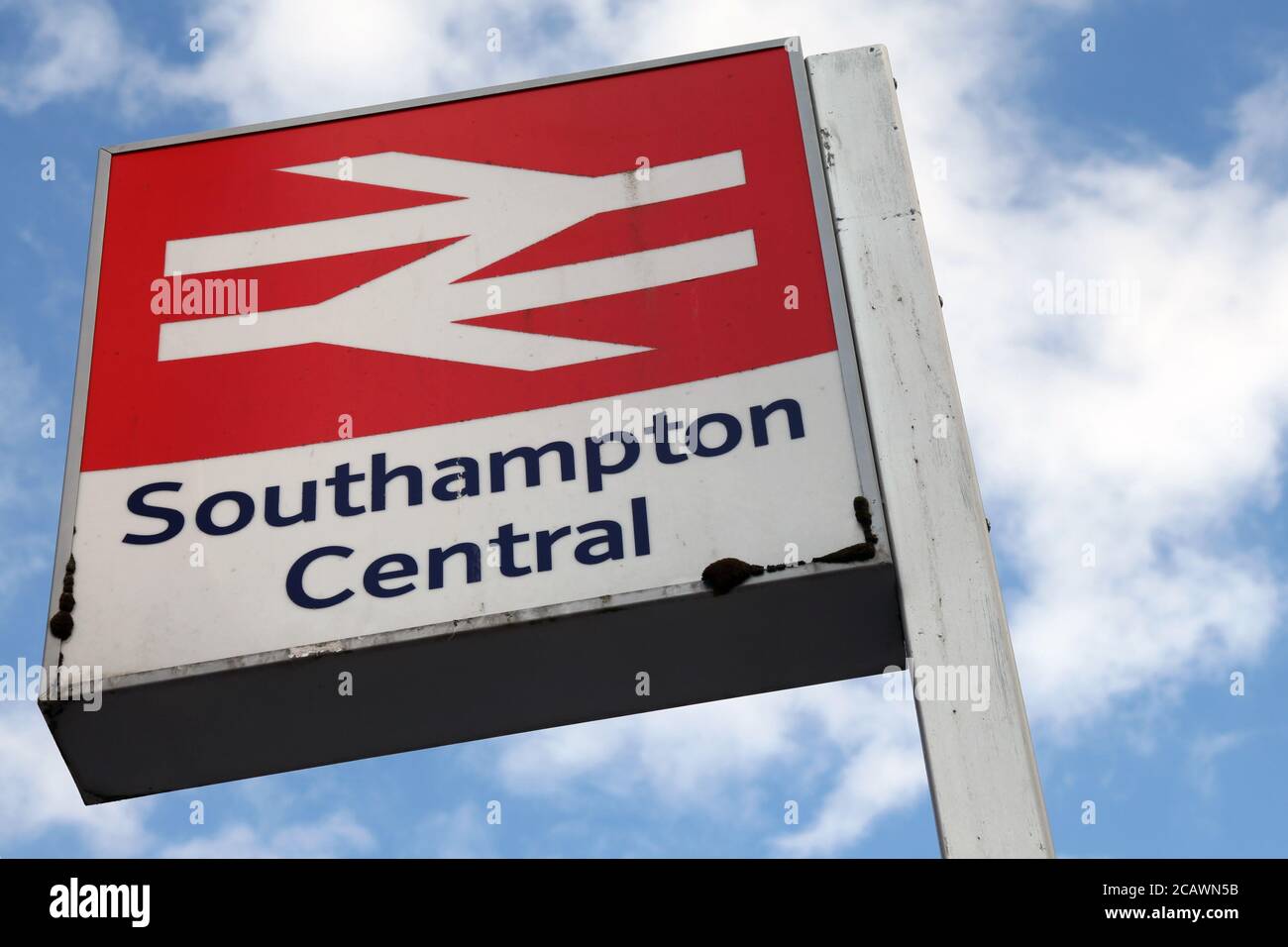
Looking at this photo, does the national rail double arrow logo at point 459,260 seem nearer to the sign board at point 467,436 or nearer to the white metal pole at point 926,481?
the sign board at point 467,436

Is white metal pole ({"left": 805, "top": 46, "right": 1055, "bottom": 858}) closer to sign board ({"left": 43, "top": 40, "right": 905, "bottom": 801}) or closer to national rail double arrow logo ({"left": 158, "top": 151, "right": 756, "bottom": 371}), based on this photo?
sign board ({"left": 43, "top": 40, "right": 905, "bottom": 801})

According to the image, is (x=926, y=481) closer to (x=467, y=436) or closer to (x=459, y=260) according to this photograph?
(x=467, y=436)

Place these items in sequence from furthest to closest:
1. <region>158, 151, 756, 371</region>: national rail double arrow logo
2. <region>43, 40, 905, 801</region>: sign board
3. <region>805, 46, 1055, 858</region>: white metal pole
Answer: <region>158, 151, 756, 371</region>: national rail double arrow logo → <region>43, 40, 905, 801</region>: sign board → <region>805, 46, 1055, 858</region>: white metal pole

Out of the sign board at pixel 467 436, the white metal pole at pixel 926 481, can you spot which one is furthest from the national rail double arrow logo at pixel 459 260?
the white metal pole at pixel 926 481

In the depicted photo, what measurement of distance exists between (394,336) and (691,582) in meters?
1.26

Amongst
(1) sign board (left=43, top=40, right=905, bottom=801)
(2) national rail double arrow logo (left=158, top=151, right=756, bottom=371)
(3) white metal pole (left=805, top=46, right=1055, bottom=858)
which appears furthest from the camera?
(2) national rail double arrow logo (left=158, top=151, right=756, bottom=371)

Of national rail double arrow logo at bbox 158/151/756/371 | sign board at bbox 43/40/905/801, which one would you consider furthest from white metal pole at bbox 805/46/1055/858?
national rail double arrow logo at bbox 158/151/756/371

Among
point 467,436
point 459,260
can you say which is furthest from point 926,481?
point 459,260

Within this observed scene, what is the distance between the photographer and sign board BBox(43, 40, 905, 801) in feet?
13.8

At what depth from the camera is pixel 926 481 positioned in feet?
13.9

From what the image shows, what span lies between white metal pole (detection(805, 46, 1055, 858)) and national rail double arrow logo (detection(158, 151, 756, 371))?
0.35 meters
